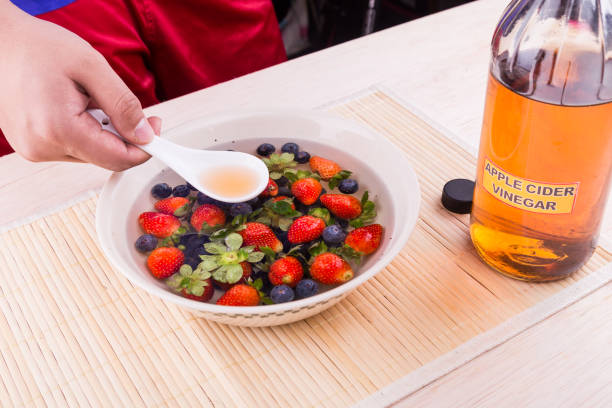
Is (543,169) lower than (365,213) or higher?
higher

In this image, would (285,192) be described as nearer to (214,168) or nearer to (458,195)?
(214,168)

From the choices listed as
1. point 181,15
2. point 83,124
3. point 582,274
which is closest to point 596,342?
point 582,274

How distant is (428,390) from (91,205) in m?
0.58

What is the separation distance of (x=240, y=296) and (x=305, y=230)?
5.0 inches

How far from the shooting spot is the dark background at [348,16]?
7.89ft

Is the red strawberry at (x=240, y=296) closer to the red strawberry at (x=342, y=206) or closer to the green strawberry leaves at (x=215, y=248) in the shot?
the green strawberry leaves at (x=215, y=248)

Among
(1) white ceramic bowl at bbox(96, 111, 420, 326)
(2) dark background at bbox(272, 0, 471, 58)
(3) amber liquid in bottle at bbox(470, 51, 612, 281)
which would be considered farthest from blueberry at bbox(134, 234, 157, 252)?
(2) dark background at bbox(272, 0, 471, 58)

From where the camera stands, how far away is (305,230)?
0.73 m

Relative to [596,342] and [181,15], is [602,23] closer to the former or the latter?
[596,342]

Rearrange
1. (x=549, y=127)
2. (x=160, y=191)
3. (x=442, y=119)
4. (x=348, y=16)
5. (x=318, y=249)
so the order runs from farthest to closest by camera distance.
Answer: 1. (x=348, y=16)
2. (x=442, y=119)
3. (x=160, y=191)
4. (x=318, y=249)
5. (x=549, y=127)

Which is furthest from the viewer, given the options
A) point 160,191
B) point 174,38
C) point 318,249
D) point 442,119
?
point 174,38

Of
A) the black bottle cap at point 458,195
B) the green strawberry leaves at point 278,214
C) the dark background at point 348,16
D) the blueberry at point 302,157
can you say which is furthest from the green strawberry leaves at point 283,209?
the dark background at point 348,16

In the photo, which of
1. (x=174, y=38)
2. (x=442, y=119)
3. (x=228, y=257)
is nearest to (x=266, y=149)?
(x=228, y=257)

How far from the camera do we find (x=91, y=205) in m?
0.90
